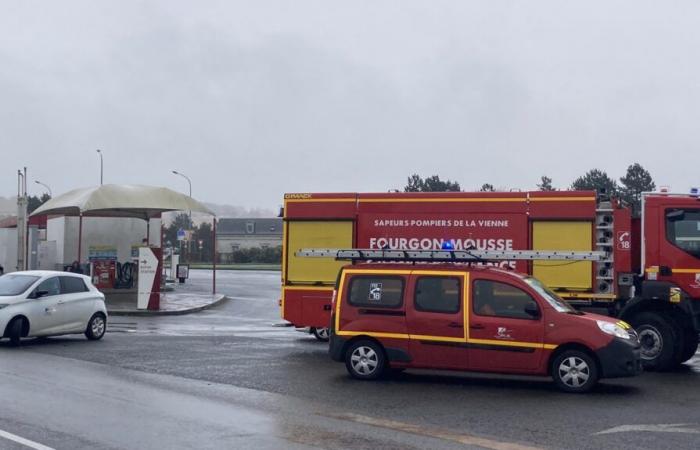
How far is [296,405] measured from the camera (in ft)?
34.5

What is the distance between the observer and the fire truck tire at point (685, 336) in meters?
14.6

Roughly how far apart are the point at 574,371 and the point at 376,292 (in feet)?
10.2

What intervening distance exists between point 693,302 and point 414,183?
65991mm

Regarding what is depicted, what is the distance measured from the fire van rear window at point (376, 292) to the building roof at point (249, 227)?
124 metres

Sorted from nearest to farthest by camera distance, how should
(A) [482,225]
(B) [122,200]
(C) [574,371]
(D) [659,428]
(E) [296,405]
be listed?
(D) [659,428], (E) [296,405], (C) [574,371], (A) [482,225], (B) [122,200]

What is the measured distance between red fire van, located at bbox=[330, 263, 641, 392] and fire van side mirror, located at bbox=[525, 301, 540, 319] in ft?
0.05

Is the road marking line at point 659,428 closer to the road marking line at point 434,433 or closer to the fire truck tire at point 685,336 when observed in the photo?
the road marking line at point 434,433

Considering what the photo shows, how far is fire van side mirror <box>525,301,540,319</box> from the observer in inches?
471

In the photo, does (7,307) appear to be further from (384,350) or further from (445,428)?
(445,428)

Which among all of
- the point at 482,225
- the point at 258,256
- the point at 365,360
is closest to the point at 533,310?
the point at 365,360

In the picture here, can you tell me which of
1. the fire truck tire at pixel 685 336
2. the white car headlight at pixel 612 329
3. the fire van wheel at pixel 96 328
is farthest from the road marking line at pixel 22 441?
the fire truck tire at pixel 685 336

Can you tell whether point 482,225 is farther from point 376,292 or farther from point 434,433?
point 434,433

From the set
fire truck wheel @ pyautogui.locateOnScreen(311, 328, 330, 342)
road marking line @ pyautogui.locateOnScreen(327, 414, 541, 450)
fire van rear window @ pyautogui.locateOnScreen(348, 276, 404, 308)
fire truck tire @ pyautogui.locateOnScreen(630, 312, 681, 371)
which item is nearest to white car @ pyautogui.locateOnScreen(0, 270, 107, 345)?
fire truck wheel @ pyautogui.locateOnScreen(311, 328, 330, 342)

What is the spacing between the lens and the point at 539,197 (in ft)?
51.4
